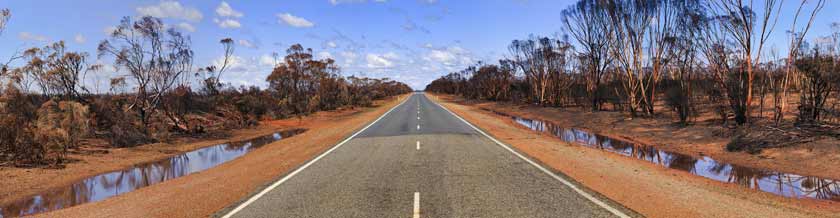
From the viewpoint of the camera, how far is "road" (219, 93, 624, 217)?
677 cm

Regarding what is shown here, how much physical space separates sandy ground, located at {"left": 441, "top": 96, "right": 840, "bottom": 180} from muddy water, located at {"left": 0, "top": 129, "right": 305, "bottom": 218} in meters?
15.0

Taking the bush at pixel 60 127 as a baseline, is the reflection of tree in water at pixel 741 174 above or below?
below

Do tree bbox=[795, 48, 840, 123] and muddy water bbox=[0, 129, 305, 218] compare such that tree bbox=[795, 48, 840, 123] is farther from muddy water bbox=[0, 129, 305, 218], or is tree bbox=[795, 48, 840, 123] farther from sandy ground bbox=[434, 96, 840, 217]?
muddy water bbox=[0, 129, 305, 218]

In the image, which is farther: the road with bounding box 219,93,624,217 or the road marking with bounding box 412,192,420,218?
the road with bounding box 219,93,624,217

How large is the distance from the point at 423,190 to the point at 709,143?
12851 millimetres

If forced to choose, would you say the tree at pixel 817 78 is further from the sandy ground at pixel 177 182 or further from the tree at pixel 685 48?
the sandy ground at pixel 177 182

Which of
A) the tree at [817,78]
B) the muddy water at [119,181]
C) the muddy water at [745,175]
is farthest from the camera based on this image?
the tree at [817,78]

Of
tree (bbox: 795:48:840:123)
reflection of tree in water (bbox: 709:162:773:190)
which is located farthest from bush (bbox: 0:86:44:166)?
tree (bbox: 795:48:840:123)

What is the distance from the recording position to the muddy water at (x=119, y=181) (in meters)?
8.88

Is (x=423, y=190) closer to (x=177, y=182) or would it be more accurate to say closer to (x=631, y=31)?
(x=177, y=182)

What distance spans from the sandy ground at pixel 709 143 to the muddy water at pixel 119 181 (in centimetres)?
1499

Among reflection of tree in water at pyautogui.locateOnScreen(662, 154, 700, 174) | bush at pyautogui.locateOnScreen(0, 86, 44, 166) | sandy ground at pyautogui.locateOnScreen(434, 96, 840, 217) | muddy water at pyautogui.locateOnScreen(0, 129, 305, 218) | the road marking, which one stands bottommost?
reflection of tree in water at pyautogui.locateOnScreen(662, 154, 700, 174)

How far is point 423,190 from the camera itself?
812 cm

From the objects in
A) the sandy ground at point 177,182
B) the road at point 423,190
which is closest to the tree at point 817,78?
the road at point 423,190
